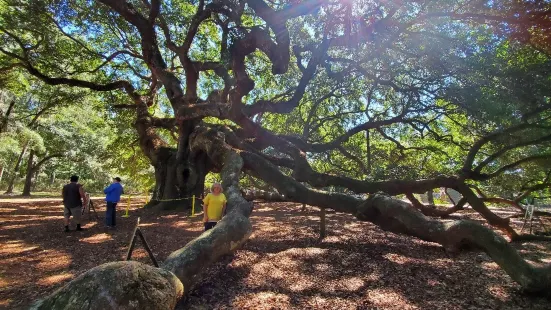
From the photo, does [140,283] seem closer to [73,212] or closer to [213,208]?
[213,208]

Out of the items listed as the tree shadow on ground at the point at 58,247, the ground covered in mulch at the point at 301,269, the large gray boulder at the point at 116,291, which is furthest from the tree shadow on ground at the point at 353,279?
the tree shadow on ground at the point at 58,247

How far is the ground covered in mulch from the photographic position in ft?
13.6

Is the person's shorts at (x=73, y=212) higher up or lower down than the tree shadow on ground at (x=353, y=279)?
higher up

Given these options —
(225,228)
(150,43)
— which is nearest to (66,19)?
(150,43)

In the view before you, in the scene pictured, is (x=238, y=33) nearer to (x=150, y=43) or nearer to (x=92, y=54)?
(x=150, y=43)

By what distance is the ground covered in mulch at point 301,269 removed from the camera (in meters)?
4.15

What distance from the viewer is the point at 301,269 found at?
530 centimetres

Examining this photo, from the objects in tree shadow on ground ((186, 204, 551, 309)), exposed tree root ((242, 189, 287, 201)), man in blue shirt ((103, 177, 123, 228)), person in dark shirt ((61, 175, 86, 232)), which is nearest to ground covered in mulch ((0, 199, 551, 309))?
tree shadow on ground ((186, 204, 551, 309))

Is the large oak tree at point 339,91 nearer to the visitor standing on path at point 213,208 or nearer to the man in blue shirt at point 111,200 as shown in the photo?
the visitor standing on path at point 213,208

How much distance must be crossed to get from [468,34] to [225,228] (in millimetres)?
8935

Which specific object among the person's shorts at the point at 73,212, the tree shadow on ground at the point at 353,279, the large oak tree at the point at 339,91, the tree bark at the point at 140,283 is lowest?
the tree shadow on ground at the point at 353,279

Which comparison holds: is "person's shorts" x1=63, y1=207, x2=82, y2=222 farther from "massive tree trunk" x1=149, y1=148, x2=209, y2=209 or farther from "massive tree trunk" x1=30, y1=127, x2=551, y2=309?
"massive tree trunk" x1=30, y1=127, x2=551, y2=309

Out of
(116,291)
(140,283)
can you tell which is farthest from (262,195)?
(116,291)

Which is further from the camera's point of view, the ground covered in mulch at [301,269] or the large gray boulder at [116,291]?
the ground covered in mulch at [301,269]
